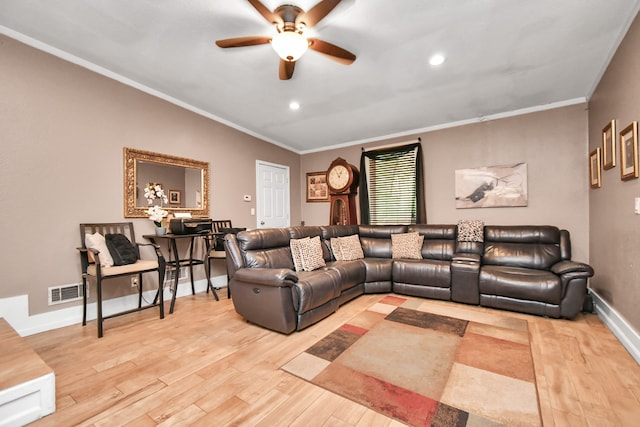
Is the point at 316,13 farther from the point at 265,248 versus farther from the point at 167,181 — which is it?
the point at 167,181

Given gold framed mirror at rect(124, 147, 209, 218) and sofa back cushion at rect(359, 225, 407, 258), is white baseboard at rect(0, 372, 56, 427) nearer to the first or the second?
gold framed mirror at rect(124, 147, 209, 218)

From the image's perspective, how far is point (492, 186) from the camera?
4.04m

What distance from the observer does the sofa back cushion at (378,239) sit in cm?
418

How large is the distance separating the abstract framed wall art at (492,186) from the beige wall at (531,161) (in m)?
0.08

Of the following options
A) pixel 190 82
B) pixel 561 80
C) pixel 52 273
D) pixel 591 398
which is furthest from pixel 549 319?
pixel 52 273

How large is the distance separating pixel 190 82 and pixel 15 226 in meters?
2.13

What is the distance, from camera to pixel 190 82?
10.1 ft

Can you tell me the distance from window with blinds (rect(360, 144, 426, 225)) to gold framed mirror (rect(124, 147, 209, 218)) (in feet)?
9.18

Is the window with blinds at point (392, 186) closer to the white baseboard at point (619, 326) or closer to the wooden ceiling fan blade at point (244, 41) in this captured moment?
the white baseboard at point (619, 326)

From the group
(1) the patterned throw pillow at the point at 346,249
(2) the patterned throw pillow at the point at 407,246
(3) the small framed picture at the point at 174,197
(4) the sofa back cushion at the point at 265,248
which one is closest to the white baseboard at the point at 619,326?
(2) the patterned throw pillow at the point at 407,246

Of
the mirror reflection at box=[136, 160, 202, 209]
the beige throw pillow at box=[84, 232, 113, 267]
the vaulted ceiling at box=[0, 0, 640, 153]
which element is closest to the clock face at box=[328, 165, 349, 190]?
the vaulted ceiling at box=[0, 0, 640, 153]

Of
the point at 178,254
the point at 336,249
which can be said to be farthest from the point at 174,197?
the point at 336,249

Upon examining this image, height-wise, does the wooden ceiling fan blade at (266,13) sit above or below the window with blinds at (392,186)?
above

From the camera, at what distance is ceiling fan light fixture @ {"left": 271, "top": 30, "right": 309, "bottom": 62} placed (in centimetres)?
195
